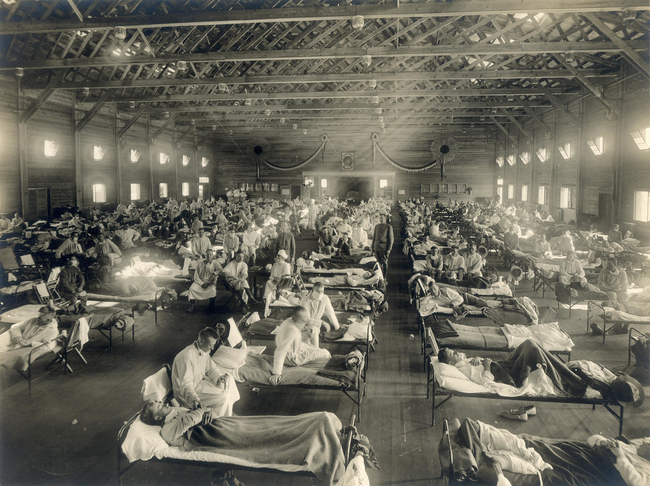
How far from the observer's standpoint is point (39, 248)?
38.6 ft

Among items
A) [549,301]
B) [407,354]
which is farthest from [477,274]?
[407,354]

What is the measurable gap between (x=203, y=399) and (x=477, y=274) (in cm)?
676

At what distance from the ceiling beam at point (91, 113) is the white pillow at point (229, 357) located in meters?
16.8

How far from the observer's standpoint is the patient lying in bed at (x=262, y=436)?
3.44m

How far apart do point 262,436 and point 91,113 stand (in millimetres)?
19124

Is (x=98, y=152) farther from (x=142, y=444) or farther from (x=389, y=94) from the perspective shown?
(x=142, y=444)

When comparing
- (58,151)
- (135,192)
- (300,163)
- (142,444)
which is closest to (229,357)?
(142,444)

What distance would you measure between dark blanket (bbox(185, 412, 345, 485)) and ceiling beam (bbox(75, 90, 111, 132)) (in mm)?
18294

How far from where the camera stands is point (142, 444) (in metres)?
3.54

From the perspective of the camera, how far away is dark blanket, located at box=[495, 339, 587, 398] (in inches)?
181

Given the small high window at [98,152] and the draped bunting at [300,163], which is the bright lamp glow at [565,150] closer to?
the draped bunting at [300,163]

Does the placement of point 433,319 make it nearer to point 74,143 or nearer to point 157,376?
point 157,376

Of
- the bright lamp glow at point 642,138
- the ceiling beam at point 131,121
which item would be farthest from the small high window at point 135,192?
the bright lamp glow at point 642,138

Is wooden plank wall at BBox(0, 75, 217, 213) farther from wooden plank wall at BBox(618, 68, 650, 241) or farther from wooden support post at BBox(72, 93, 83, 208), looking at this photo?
wooden plank wall at BBox(618, 68, 650, 241)
